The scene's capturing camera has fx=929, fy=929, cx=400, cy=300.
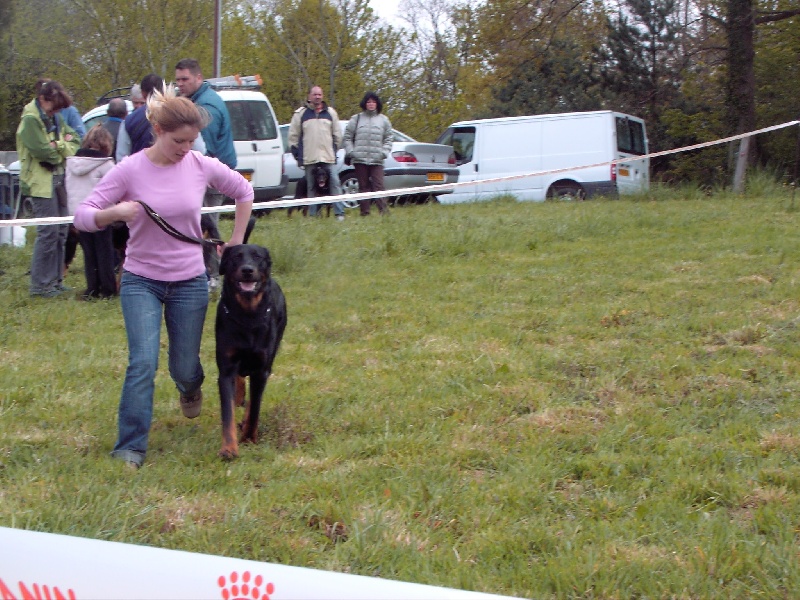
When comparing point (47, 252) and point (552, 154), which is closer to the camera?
point (47, 252)

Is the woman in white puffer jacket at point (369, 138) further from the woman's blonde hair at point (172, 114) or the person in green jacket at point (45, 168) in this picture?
the woman's blonde hair at point (172, 114)

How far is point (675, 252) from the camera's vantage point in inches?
361

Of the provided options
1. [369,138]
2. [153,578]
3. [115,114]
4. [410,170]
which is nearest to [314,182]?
[369,138]

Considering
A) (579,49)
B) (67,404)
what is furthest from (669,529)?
(579,49)

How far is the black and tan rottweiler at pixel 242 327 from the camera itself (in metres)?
4.27

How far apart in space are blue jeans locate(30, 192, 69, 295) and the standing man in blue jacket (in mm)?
1470

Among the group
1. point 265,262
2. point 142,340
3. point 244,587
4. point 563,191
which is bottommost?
point 244,587

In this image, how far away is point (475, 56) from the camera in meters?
38.5

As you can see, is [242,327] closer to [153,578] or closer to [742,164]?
[153,578]

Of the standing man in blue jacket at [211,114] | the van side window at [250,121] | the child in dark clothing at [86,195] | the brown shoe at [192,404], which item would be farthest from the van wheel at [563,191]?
the brown shoe at [192,404]

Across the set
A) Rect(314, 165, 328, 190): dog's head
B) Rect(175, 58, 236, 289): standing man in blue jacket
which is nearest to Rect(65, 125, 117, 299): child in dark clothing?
Rect(175, 58, 236, 289): standing man in blue jacket

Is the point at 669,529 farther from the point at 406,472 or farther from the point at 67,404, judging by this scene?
the point at 67,404

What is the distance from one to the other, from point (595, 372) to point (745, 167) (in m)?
11.9

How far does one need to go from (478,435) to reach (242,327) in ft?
4.05
